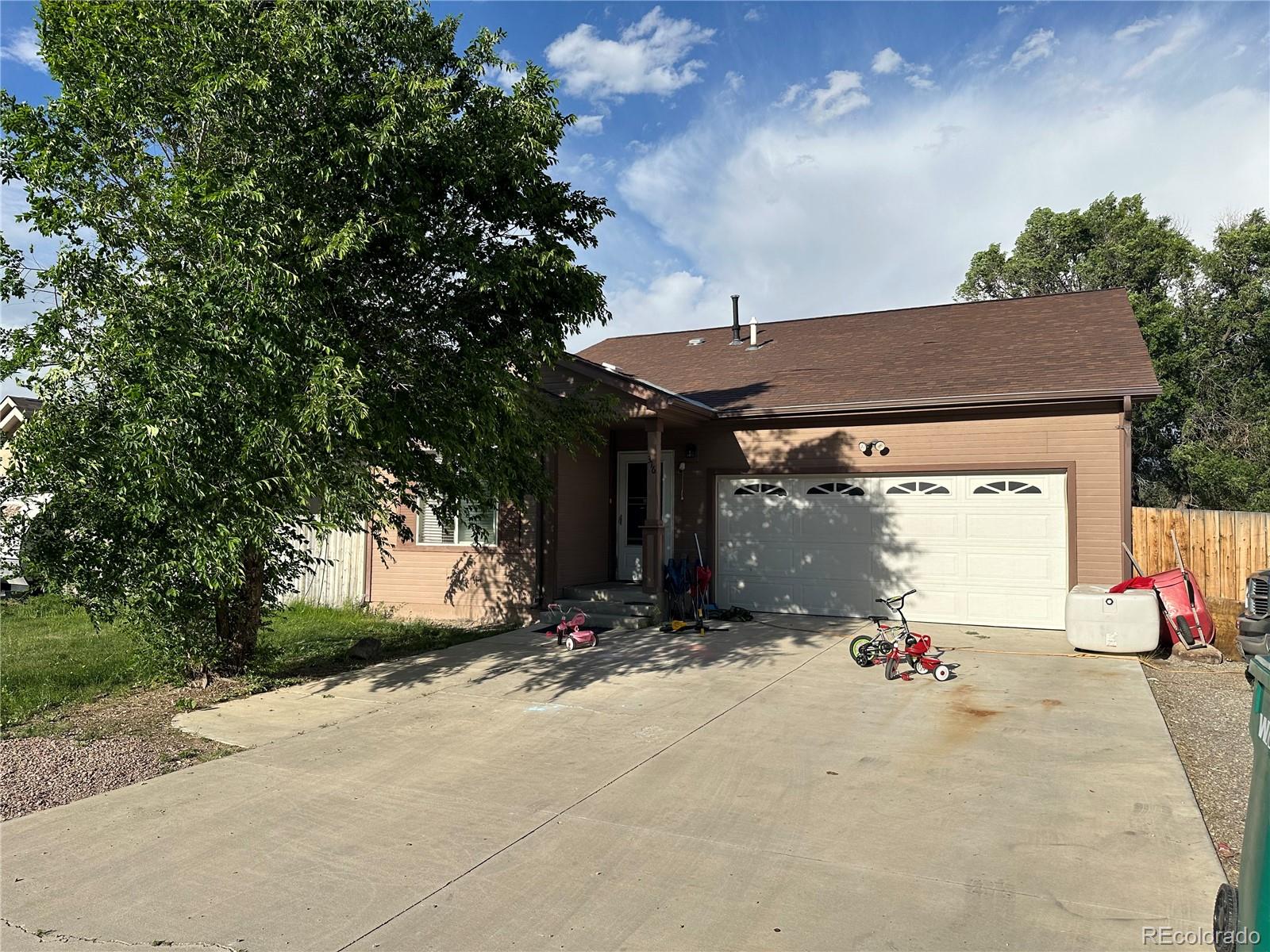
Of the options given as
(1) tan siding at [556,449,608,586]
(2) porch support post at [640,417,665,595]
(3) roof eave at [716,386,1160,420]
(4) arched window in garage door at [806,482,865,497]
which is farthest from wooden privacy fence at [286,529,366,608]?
(4) arched window in garage door at [806,482,865,497]

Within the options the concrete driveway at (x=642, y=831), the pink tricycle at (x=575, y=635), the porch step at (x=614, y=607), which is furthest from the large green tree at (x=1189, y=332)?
the concrete driveway at (x=642, y=831)

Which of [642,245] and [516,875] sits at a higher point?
[642,245]

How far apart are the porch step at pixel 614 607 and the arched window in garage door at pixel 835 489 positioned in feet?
10.2

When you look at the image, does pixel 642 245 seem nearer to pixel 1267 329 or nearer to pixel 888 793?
pixel 888 793

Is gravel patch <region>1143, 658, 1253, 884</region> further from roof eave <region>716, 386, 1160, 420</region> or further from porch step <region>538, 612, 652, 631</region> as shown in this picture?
porch step <region>538, 612, 652, 631</region>

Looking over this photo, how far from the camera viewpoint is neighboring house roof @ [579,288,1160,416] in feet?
36.4

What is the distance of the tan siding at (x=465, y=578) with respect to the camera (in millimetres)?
12398

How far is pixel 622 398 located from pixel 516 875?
26.4ft

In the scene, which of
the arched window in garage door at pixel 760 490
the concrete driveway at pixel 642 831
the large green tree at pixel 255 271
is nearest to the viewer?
the concrete driveway at pixel 642 831

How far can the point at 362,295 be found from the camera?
7191mm

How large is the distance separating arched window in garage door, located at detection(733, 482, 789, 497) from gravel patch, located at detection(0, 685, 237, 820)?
7978 millimetres

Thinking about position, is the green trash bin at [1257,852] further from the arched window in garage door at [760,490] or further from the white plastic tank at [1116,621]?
the arched window in garage door at [760,490]

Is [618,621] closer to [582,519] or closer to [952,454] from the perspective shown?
[582,519]

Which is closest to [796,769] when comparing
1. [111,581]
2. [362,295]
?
[362,295]
